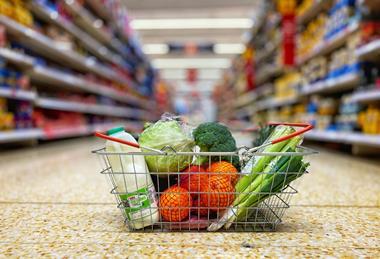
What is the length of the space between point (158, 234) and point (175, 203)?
0.10 m

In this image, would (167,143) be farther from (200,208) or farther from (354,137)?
(354,137)

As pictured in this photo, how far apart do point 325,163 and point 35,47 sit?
3749 mm

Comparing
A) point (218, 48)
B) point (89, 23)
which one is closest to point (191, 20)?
point (218, 48)

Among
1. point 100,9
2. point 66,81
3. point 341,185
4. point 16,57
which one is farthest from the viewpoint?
point 100,9

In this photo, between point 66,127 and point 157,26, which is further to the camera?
point 157,26

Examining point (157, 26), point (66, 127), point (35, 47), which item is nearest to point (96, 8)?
point (35, 47)

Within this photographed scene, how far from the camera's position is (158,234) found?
3.12 ft

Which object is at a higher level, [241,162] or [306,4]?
[306,4]

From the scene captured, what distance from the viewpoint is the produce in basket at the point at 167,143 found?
98cm

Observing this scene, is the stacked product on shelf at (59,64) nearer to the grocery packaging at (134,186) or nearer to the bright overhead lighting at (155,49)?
the grocery packaging at (134,186)

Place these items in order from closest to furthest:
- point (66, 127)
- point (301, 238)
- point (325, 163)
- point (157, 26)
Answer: point (301, 238), point (325, 163), point (66, 127), point (157, 26)

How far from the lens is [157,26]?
36.4 feet

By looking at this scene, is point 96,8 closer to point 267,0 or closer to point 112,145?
point 267,0

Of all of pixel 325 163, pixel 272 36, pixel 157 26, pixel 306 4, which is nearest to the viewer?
pixel 325 163
